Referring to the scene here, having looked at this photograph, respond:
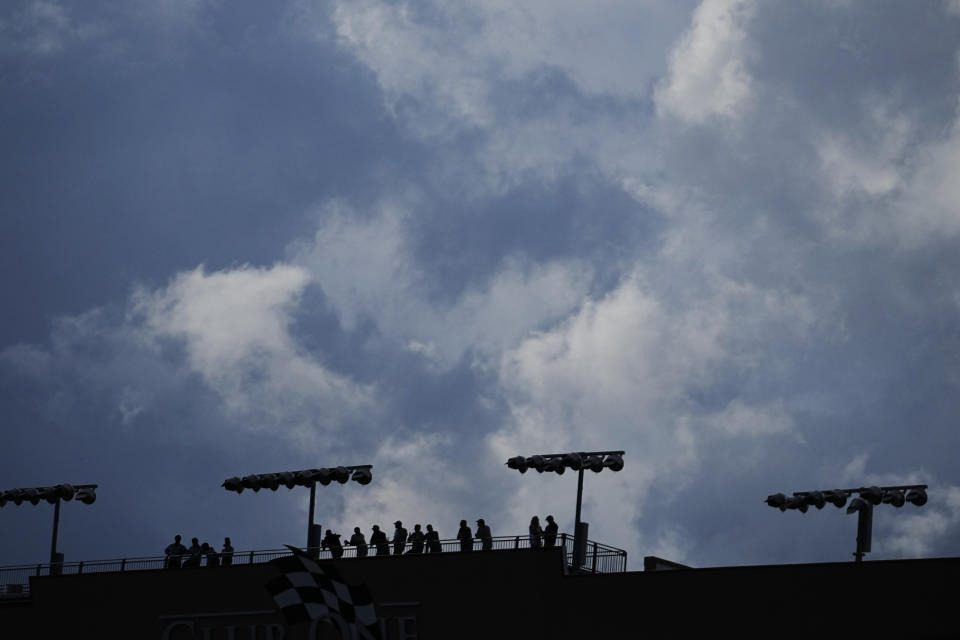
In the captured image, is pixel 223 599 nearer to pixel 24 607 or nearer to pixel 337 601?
pixel 24 607

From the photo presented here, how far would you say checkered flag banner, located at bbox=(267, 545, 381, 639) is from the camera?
23.3 metres

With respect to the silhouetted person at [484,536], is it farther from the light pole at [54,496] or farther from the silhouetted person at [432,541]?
the light pole at [54,496]

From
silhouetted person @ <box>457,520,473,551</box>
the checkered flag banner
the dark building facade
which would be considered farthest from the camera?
silhouetted person @ <box>457,520,473,551</box>

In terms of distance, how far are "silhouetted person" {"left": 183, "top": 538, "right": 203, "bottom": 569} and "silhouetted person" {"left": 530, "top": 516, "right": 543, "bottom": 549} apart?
11.4 metres

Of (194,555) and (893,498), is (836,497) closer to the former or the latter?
(893,498)

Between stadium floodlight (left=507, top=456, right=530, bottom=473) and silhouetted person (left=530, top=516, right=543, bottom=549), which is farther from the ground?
stadium floodlight (left=507, top=456, right=530, bottom=473)

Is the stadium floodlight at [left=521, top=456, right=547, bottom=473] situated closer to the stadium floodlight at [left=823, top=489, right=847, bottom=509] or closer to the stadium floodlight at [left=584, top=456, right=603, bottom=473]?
the stadium floodlight at [left=584, top=456, right=603, bottom=473]

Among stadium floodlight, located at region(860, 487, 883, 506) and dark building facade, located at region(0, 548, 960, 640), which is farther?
stadium floodlight, located at region(860, 487, 883, 506)

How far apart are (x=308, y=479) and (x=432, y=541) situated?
252 inches

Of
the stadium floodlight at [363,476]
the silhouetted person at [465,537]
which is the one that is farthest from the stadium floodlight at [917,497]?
the stadium floodlight at [363,476]

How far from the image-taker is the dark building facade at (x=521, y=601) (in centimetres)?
3453

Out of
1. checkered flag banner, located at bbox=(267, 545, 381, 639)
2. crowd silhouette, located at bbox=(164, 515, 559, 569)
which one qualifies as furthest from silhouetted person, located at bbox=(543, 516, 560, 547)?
checkered flag banner, located at bbox=(267, 545, 381, 639)

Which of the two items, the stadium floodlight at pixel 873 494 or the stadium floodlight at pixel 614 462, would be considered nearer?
the stadium floodlight at pixel 873 494

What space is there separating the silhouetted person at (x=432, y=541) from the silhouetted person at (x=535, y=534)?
2.91m
